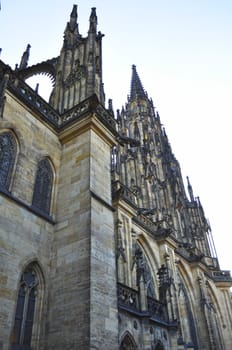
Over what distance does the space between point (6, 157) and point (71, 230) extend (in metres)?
2.53

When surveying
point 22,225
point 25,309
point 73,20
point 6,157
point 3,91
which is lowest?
point 25,309

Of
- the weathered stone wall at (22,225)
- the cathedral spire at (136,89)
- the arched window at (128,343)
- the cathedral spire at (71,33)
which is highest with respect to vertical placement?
the cathedral spire at (136,89)

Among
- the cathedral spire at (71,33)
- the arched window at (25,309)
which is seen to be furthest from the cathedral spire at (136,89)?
the arched window at (25,309)

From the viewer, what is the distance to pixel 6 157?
841 centimetres

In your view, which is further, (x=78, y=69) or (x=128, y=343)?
(x=78, y=69)

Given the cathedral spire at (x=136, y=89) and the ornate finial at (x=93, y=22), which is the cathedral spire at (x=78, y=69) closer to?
the ornate finial at (x=93, y=22)

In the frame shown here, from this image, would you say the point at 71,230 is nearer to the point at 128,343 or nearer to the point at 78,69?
the point at 128,343

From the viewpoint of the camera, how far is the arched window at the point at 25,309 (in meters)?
6.73

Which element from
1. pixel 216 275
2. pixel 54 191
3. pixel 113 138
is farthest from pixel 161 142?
pixel 54 191

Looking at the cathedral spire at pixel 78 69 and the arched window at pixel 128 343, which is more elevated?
the cathedral spire at pixel 78 69

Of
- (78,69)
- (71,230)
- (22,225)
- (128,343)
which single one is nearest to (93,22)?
(78,69)

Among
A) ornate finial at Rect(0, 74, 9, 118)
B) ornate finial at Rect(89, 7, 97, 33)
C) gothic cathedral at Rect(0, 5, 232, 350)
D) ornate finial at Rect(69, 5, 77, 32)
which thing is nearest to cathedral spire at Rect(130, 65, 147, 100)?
ornate finial at Rect(69, 5, 77, 32)

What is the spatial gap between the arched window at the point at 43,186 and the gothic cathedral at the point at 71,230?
0.10 feet

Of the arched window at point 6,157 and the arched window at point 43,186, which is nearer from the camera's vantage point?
the arched window at point 6,157
